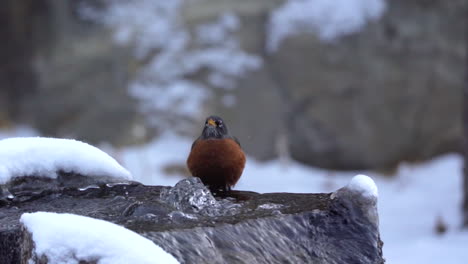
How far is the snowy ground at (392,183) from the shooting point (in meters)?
6.68

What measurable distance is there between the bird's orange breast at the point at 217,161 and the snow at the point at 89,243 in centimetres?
116

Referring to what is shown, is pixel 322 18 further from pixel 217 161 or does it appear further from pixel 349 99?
pixel 217 161

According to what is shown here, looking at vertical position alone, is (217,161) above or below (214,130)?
below

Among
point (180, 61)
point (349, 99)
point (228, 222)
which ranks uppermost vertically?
point (180, 61)

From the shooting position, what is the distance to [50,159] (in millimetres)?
Result: 3234

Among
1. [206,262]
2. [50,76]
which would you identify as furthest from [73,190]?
[50,76]

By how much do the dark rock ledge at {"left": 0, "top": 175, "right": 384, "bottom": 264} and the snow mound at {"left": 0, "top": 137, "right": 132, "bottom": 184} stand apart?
0.42 ft

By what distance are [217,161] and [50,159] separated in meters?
0.79

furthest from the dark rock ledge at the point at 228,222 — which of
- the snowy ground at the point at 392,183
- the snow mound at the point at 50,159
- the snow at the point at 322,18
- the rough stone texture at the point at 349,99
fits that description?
the snow at the point at 322,18

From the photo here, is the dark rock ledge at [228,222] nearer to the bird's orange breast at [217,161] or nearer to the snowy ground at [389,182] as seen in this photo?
the bird's orange breast at [217,161]

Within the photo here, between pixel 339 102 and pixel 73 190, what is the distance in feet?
17.9

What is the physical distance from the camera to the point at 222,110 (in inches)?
330

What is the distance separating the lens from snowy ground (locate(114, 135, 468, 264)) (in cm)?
668

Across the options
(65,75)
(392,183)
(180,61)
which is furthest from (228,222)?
(65,75)
